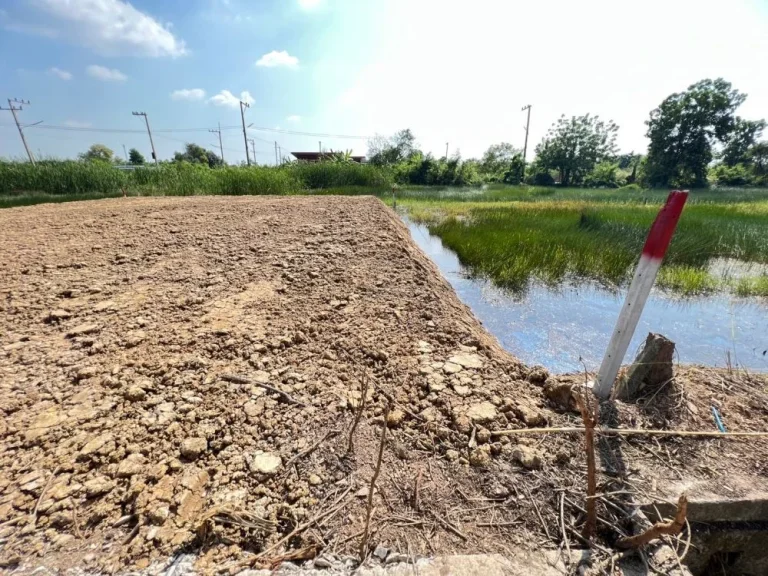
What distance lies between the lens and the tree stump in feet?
5.15

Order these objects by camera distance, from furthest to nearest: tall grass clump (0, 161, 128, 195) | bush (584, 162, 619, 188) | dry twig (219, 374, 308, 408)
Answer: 1. bush (584, 162, 619, 188)
2. tall grass clump (0, 161, 128, 195)
3. dry twig (219, 374, 308, 408)

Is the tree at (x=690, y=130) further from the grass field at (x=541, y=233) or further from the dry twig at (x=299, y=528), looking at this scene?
the dry twig at (x=299, y=528)

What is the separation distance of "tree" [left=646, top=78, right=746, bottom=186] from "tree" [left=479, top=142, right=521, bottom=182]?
41.3 feet

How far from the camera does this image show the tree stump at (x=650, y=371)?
157cm

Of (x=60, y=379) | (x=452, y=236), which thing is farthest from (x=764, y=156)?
(x=60, y=379)

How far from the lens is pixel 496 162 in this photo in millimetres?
38219

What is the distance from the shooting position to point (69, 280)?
2.73 m

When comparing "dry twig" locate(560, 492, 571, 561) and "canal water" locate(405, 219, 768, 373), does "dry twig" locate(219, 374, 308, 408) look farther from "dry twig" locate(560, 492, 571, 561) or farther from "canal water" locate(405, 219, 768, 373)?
"canal water" locate(405, 219, 768, 373)

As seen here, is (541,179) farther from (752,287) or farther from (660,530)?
(660,530)

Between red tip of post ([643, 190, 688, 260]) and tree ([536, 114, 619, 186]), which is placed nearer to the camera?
red tip of post ([643, 190, 688, 260])

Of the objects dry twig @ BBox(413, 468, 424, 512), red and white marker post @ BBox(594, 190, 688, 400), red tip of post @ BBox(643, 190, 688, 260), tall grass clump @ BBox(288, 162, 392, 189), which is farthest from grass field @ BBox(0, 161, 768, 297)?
dry twig @ BBox(413, 468, 424, 512)

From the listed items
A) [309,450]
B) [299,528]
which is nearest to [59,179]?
[309,450]

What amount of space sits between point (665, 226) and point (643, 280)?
0.24 metres

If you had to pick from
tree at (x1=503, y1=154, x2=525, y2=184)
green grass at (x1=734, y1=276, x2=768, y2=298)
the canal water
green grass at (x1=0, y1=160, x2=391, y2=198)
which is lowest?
the canal water
